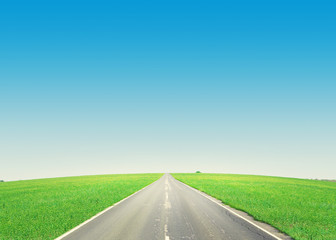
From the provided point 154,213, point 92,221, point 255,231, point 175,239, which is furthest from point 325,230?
point 92,221

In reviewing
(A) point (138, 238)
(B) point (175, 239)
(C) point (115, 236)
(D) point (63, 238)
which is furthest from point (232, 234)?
(D) point (63, 238)

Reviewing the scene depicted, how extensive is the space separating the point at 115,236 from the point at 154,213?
4502 mm

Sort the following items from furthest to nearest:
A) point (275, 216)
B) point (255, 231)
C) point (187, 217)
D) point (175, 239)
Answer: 1. point (275, 216)
2. point (187, 217)
3. point (255, 231)
4. point (175, 239)

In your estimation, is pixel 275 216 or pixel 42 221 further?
pixel 275 216

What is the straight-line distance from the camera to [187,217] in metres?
10.9

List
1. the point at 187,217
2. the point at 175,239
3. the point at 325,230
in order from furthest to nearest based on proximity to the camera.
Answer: the point at 187,217
the point at 325,230
the point at 175,239

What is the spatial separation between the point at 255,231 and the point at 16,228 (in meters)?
10.3

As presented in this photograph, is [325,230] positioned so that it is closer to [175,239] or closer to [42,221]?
[175,239]

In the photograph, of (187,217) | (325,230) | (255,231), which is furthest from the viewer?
(187,217)

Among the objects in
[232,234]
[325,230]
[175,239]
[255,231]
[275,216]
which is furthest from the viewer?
[275,216]

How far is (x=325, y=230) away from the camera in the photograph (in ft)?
31.1

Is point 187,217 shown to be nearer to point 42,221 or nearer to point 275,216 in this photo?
point 275,216

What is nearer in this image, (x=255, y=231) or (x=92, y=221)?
(x=255, y=231)

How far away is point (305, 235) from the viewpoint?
8.43 meters
